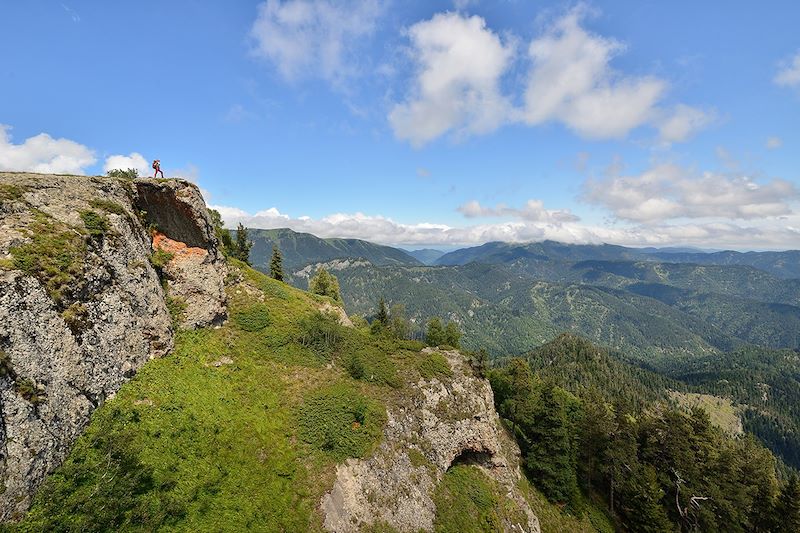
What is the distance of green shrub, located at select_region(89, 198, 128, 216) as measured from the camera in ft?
92.4

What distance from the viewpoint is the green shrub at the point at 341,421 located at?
2825cm

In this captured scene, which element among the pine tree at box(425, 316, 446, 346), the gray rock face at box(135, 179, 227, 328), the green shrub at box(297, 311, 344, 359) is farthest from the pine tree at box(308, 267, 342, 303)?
the gray rock face at box(135, 179, 227, 328)

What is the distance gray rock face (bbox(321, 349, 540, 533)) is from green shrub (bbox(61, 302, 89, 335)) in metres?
19.5

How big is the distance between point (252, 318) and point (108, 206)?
16084 millimetres

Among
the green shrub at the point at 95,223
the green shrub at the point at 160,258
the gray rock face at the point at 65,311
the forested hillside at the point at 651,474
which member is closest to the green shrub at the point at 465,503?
the forested hillside at the point at 651,474

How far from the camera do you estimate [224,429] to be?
82.4ft

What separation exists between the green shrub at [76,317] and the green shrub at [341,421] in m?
16.3

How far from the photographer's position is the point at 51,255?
21547mm

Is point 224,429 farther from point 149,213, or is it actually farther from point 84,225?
point 149,213

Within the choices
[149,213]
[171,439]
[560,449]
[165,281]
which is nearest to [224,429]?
[171,439]

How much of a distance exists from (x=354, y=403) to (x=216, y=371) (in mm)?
12210

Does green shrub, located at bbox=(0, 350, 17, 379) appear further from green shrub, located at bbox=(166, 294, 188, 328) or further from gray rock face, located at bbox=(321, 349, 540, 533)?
gray rock face, located at bbox=(321, 349, 540, 533)

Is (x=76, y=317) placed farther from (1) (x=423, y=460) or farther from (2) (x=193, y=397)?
(1) (x=423, y=460)

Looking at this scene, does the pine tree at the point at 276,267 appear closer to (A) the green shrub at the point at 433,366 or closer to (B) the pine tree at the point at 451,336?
(B) the pine tree at the point at 451,336
